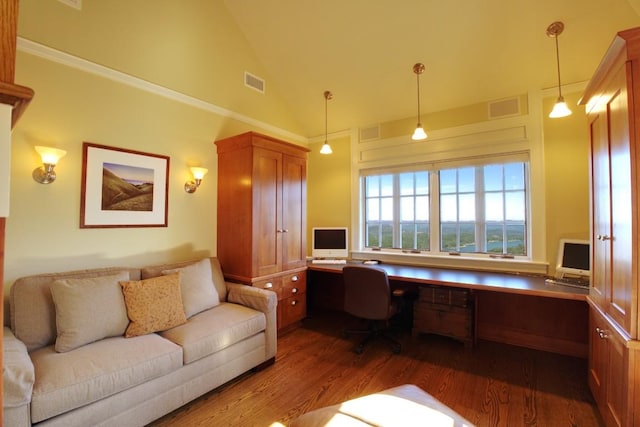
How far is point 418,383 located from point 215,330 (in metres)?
1.70

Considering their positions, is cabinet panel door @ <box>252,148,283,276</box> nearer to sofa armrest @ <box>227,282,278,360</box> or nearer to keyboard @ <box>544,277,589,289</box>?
sofa armrest @ <box>227,282,278,360</box>

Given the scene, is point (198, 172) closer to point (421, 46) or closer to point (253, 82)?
point (253, 82)

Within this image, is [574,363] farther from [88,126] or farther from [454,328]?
[88,126]

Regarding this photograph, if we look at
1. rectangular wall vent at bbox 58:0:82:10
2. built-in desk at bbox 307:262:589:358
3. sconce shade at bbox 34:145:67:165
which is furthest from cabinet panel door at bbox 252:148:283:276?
rectangular wall vent at bbox 58:0:82:10

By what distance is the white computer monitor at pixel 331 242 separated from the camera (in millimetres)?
4094

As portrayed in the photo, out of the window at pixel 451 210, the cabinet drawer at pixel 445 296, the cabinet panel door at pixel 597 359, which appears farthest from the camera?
the window at pixel 451 210

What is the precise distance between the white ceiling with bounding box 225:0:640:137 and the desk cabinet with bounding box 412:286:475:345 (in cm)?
208

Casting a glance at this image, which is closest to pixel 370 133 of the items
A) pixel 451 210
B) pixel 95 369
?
pixel 451 210

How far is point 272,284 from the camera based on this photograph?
10.7 feet

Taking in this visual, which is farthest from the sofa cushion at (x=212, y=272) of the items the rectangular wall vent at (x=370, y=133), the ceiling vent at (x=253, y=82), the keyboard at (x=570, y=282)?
the keyboard at (x=570, y=282)

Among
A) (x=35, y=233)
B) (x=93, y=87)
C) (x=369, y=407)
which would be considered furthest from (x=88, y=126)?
(x=369, y=407)

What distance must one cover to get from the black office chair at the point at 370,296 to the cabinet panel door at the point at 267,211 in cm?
Result: 84

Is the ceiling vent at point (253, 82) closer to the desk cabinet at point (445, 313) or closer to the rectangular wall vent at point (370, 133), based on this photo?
the rectangular wall vent at point (370, 133)

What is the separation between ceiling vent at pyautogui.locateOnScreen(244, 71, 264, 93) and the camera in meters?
3.67
